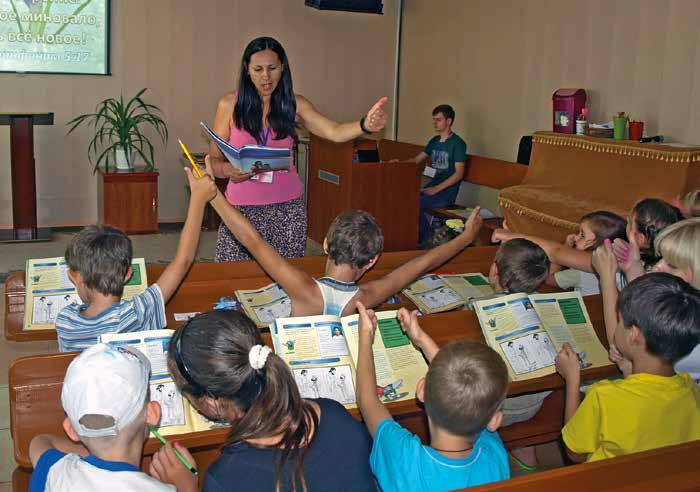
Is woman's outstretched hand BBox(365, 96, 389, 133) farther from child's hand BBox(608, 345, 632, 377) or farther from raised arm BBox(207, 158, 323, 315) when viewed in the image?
child's hand BBox(608, 345, 632, 377)

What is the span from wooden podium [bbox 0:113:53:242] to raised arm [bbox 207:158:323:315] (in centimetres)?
470

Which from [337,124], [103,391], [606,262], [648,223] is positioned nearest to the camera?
[103,391]

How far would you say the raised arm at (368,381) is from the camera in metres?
1.84

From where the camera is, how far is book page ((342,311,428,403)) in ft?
7.06

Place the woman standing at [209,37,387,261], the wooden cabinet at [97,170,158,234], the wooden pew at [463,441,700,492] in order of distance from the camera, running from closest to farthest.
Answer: the wooden pew at [463,441,700,492] < the woman standing at [209,37,387,261] < the wooden cabinet at [97,170,158,234]

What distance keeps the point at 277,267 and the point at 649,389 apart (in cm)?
111

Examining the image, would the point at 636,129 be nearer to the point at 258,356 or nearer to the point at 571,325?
the point at 571,325

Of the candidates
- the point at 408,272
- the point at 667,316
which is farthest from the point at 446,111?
the point at 667,316

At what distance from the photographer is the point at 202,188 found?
2391 mm

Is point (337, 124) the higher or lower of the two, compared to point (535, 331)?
higher

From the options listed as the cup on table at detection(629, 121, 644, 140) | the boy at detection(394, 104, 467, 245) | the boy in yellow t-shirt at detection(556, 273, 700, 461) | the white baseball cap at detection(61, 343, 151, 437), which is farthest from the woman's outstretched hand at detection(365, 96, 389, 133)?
the boy at detection(394, 104, 467, 245)

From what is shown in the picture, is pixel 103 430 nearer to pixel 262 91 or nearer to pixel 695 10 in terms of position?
pixel 262 91

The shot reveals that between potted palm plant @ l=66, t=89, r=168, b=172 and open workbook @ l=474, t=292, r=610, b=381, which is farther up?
potted palm plant @ l=66, t=89, r=168, b=172

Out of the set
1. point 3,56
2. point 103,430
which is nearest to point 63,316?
point 103,430
